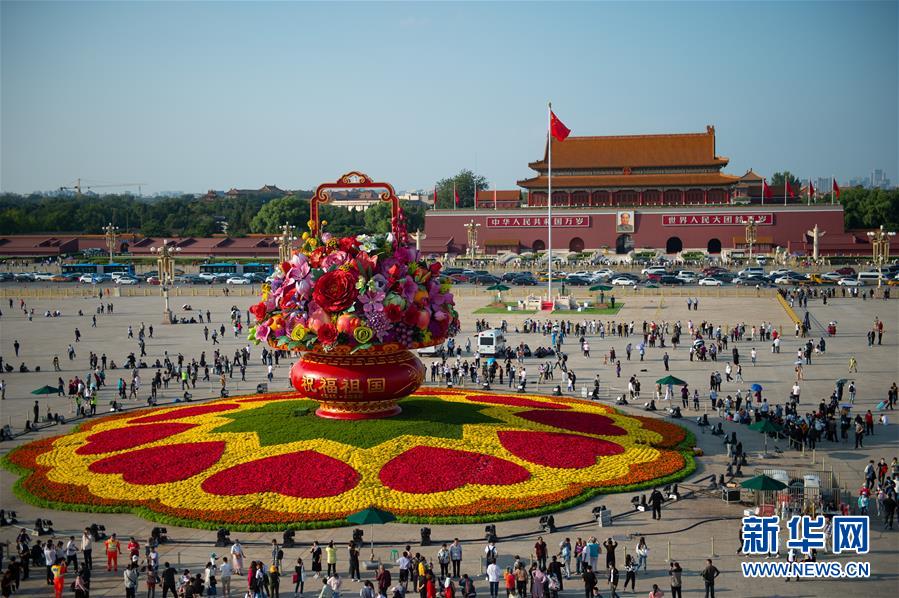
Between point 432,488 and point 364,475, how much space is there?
1888 millimetres

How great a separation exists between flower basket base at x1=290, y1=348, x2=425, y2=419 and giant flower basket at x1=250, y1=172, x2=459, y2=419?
3cm

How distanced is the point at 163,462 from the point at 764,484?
1617 centimetres

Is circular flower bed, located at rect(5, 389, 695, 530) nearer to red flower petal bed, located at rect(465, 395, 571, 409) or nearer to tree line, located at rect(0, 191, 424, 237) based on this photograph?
red flower petal bed, located at rect(465, 395, 571, 409)

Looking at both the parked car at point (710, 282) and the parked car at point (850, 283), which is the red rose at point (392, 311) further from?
the parked car at point (850, 283)

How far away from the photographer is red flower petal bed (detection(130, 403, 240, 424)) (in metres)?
30.6

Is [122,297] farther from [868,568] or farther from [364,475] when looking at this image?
[868,568]

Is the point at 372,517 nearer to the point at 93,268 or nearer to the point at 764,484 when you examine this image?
the point at 764,484

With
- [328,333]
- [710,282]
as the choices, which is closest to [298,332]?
[328,333]

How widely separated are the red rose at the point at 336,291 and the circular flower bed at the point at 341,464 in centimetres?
380

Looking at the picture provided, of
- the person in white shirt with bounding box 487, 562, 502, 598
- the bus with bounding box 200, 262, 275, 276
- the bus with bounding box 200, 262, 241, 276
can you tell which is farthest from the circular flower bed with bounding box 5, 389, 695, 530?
the bus with bounding box 200, 262, 241, 276

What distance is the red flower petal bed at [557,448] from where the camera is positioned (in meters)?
25.9

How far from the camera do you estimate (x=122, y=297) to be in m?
80.5

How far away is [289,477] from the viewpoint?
24.0 meters

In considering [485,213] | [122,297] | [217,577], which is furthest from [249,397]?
[485,213]
